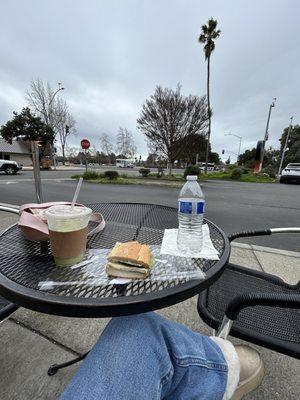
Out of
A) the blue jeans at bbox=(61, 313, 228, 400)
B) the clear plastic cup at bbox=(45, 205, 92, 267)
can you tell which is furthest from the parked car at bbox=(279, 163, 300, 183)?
the clear plastic cup at bbox=(45, 205, 92, 267)

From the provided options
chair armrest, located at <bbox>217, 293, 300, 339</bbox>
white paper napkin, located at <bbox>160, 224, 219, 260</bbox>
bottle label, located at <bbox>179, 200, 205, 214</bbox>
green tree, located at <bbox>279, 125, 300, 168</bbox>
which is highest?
green tree, located at <bbox>279, 125, 300, 168</bbox>

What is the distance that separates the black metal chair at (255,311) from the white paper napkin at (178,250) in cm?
Result: 21

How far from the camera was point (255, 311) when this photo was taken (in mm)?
1238

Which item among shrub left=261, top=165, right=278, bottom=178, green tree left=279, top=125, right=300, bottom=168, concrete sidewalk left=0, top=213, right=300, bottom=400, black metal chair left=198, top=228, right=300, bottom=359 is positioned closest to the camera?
black metal chair left=198, top=228, right=300, bottom=359

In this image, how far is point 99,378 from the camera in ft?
2.20

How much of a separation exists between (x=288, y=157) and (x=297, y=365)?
44.4m

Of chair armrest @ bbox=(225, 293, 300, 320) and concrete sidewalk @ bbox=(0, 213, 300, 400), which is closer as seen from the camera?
chair armrest @ bbox=(225, 293, 300, 320)

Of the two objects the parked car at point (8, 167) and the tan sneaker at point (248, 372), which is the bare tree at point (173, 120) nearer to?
the parked car at point (8, 167)

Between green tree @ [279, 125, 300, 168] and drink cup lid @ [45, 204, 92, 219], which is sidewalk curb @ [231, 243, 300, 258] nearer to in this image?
drink cup lid @ [45, 204, 92, 219]

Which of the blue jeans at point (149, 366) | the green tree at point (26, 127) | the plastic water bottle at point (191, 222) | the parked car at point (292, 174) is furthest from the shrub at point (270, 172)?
Answer: the green tree at point (26, 127)

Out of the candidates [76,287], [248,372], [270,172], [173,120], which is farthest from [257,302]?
[270,172]

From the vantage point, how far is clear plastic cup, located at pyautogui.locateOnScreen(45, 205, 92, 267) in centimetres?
83

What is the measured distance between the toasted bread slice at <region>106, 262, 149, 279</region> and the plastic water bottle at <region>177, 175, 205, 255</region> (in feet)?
0.99

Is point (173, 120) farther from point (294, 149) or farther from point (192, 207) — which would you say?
point (294, 149)
